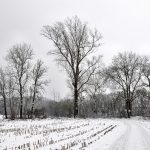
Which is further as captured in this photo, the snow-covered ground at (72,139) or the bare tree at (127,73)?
the bare tree at (127,73)

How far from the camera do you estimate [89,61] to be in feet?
121

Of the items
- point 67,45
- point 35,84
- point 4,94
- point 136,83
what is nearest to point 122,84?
point 136,83

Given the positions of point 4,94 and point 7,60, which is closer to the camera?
point 7,60

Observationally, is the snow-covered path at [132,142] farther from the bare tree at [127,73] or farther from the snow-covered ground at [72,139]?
the bare tree at [127,73]

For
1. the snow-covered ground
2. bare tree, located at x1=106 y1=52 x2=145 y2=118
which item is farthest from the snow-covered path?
bare tree, located at x1=106 y1=52 x2=145 y2=118

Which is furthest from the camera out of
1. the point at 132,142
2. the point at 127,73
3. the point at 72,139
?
the point at 127,73

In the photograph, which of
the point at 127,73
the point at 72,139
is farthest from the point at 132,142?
the point at 127,73

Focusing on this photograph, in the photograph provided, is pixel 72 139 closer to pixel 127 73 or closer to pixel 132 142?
pixel 132 142

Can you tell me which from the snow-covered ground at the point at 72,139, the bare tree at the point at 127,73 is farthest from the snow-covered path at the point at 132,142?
the bare tree at the point at 127,73

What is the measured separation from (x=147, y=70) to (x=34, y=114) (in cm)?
2602

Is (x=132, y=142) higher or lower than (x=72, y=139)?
lower

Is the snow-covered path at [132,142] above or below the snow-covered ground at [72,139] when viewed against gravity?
below

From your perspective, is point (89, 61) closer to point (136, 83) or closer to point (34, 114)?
point (34, 114)

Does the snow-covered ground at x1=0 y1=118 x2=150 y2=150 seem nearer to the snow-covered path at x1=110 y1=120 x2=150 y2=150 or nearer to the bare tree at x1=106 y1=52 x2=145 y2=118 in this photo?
the snow-covered path at x1=110 y1=120 x2=150 y2=150
